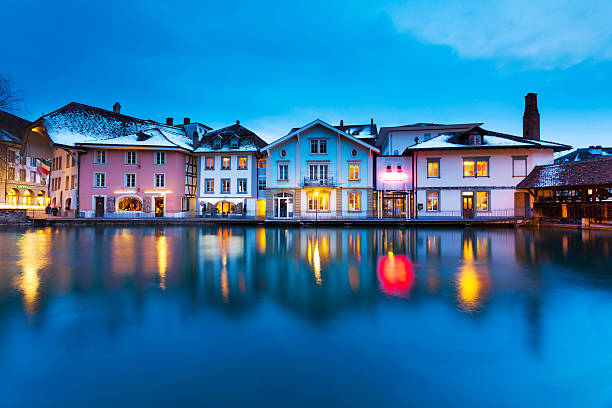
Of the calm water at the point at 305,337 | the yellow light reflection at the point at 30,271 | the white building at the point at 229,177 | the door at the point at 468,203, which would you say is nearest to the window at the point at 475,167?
the door at the point at 468,203

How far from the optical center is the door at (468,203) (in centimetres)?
3014

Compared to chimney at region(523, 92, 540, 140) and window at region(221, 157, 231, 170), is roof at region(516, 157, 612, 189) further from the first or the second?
window at region(221, 157, 231, 170)

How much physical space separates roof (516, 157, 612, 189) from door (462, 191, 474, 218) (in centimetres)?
378

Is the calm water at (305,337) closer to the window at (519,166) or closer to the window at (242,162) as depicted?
the window at (519,166)

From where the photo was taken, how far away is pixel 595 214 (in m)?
25.0

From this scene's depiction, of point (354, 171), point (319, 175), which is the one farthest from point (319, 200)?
point (354, 171)

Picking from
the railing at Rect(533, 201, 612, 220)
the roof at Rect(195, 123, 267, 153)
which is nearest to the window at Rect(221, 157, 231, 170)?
the roof at Rect(195, 123, 267, 153)

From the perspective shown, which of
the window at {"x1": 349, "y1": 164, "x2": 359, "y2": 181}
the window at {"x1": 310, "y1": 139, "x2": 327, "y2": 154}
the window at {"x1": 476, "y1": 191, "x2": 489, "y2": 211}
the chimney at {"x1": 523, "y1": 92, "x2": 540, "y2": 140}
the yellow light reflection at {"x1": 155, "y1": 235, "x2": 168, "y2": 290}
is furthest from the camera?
the chimney at {"x1": 523, "y1": 92, "x2": 540, "y2": 140}

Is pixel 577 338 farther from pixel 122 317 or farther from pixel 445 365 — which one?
pixel 122 317

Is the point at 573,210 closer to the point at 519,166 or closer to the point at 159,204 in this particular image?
the point at 519,166

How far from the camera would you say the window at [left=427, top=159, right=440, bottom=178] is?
3078 centimetres

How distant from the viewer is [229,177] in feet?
119

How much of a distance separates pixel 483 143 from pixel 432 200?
667 cm

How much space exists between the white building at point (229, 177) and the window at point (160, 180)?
3581mm
